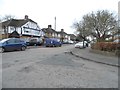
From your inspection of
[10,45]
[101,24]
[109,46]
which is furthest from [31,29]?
[109,46]

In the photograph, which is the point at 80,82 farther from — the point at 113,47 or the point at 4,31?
the point at 4,31

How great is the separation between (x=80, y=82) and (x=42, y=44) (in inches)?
1381

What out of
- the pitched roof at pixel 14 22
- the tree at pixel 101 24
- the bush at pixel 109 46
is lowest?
the bush at pixel 109 46

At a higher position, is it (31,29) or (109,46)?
(31,29)

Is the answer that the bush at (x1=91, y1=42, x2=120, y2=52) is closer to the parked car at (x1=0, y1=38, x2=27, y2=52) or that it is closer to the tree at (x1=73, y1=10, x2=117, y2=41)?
the tree at (x1=73, y1=10, x2=117, y2=41)

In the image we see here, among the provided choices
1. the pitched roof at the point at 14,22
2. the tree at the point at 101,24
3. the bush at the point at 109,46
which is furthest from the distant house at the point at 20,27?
the bush at the point at 109,46

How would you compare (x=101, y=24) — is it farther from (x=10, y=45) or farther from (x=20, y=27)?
(x=20, y=27)

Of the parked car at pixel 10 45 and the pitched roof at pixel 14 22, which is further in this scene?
the pitched roof at pixel 14 22

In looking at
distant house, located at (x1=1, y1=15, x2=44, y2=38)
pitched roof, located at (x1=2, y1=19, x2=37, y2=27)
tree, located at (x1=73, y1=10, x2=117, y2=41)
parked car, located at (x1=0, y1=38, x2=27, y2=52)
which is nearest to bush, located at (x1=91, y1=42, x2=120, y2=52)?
tree, located at (x1=73, y1=10, x2=117, y2=41)

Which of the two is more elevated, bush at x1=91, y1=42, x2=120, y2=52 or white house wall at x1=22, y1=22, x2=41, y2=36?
white house wall at x1=22, y1=22, x2=41, y2=36

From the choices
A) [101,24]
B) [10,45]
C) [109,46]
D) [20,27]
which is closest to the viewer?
[109,46]

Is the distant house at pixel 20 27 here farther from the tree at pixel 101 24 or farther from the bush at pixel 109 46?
the bush at pixel 109 46

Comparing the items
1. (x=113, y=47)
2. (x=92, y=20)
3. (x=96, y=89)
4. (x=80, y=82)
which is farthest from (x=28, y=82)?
(x=92, y=20)

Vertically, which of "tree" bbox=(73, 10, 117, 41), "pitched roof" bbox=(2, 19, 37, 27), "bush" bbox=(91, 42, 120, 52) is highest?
"pitched roof" bbox=(2, 19, 37, 27)
